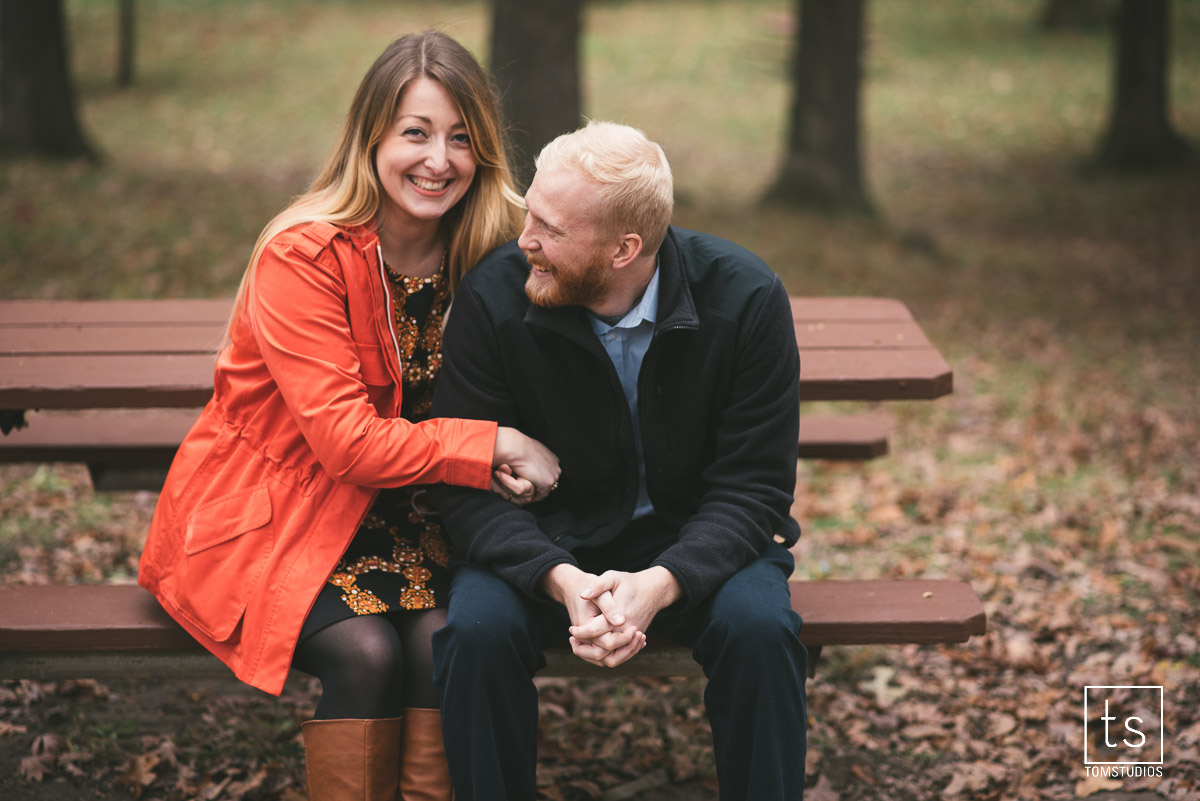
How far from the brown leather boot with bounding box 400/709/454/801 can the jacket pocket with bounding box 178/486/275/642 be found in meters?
0.51

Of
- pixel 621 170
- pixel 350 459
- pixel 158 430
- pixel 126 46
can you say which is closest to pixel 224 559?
pixel 350 459

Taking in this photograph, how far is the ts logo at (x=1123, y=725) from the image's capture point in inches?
135

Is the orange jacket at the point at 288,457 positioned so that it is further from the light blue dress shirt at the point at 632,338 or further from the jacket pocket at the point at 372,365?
the light blue dress shirt at the point at 632,338

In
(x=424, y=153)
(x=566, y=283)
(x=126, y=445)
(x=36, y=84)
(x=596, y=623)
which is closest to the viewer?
(x=596, y=623)

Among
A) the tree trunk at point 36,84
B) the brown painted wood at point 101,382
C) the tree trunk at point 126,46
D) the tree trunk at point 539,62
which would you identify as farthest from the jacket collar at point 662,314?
the tree trunk at point 126,46

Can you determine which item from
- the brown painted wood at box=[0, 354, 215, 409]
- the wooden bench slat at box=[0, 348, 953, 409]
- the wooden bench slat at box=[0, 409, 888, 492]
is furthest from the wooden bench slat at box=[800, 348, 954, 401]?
the brown painted wood at box=[0, 354, 215, 409]

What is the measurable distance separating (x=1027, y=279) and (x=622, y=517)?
7.69 metres

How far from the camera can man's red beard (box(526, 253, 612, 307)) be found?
8.88 ft

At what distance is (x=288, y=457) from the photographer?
281cm

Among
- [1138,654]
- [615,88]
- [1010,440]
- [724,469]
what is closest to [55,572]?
[724,469]

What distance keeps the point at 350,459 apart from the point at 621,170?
0.95 m

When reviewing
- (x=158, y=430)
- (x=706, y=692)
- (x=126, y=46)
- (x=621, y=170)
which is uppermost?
(x=126, y=46)

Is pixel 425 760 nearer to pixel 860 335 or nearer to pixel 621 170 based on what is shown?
pixel 621 170

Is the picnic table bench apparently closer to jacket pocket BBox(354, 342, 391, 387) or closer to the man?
the man
